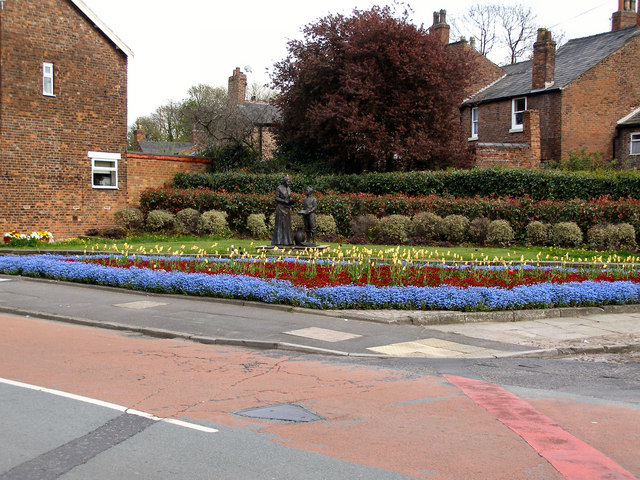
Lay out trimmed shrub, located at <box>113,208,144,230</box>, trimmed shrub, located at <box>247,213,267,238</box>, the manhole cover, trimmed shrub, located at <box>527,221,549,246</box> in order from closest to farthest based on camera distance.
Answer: the manhole cover
trimmed shrub, located at <box>527,221,549,246</box>
trimmed shrub, located at <box>247,213,267,238</box>
trimmed shrub, located at <box>113,208,144,230</box>

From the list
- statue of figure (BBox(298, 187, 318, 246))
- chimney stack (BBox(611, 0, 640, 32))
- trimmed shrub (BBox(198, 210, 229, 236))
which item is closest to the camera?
statue of figure (BBox(298, 187, 318, 246))

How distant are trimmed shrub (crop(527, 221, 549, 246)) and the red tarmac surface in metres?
15.5

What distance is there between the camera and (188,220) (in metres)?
25.4

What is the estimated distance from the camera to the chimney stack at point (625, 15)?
39156 millimetres

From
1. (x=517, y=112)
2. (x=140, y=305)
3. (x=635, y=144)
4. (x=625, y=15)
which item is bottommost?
(x=140, y=305)

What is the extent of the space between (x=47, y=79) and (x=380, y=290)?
18.5 m

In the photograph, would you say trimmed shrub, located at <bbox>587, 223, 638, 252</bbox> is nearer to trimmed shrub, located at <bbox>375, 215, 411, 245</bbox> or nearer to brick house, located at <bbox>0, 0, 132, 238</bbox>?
trimmed shrub, located at <bbox>375, 215, 411, 245</bbox>

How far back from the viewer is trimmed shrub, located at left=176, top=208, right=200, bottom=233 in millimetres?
25344

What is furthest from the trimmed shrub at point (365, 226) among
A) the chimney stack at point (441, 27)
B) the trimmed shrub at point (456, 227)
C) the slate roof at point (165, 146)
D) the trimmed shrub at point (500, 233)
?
the slate roof at point (165, 146)

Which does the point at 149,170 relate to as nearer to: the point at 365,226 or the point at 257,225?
the point at 257,225

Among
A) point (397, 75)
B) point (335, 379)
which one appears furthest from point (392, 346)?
point (397, 75)

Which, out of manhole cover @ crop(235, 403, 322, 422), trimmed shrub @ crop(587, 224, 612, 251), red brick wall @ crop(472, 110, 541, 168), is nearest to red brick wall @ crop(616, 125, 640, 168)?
red brick wall @ crop(472, 110, 541, 168)

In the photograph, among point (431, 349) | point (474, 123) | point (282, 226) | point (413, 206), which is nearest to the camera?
point (431, 349)

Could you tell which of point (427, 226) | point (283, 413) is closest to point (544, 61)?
point (427, 226)
